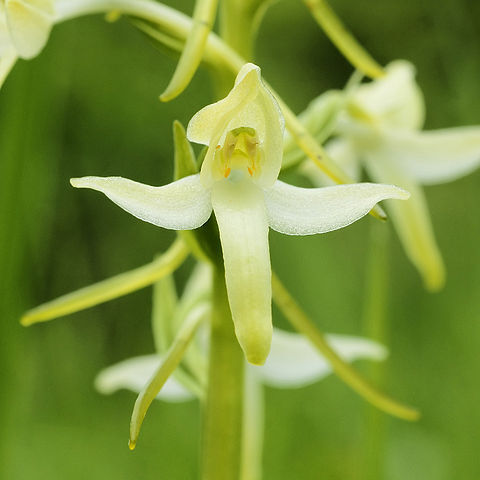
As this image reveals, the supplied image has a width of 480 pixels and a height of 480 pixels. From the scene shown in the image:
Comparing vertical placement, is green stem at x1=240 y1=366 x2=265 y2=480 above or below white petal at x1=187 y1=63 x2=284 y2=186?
below

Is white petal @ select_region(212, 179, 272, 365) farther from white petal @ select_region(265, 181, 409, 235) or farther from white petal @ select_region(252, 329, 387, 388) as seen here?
white petal @ select_region(252, 329, 387, 388)

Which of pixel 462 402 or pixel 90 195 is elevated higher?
pixel 90 195

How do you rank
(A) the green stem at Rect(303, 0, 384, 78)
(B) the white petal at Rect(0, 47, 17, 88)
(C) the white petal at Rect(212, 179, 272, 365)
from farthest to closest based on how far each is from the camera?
(A) the green stem at Rect(303, 0, 384, 78) → (B) the white petal at Rect(0, 47, 17, 88) → (C) the white petal at Rect(212, 179, 272, 365)

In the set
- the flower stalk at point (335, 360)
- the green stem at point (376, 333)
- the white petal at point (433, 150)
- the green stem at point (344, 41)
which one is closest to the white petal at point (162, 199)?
the flower stalk at point (335, 360)

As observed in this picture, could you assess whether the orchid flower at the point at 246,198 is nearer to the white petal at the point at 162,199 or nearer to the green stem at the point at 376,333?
the white petal at the point at 162,199

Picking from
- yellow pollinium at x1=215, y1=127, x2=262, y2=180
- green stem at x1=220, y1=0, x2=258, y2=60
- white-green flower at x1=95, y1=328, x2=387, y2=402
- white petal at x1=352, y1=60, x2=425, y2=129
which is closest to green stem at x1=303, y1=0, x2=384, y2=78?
green stem at x1=220, y1=0, x2=258, y2=60

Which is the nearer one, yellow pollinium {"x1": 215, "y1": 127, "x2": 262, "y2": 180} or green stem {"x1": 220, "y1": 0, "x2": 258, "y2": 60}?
yellow pollinium {"x1": 215, "y1": 127, "x2": 262, "y2": 180}

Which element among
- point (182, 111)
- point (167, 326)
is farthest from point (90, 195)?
point (167, 326)

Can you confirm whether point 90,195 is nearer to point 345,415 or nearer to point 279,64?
point 279,64
